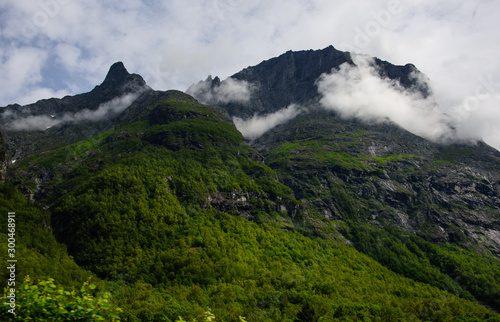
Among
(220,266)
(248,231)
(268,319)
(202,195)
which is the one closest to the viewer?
(268,319)

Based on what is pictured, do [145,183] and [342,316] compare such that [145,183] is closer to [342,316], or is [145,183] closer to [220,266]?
[220,266]

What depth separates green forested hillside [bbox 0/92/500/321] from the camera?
101m

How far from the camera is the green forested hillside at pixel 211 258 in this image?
101125mm

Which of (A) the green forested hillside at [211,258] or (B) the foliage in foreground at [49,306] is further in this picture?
(A) the green forested hillside at [211,258]

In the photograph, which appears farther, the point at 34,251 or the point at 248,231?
the point at 248,231

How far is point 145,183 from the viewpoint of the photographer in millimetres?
170125

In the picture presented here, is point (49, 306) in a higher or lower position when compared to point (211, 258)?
higher

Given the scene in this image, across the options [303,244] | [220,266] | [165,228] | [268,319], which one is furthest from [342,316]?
[165,228]

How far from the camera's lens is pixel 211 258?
13200cm

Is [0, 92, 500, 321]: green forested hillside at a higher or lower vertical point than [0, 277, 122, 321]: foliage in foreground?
lower

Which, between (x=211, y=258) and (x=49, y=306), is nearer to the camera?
(x=49, y=306)

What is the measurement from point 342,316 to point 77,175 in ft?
611

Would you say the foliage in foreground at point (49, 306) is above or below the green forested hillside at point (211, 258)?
above

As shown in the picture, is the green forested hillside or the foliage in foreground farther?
the green forested hillside
